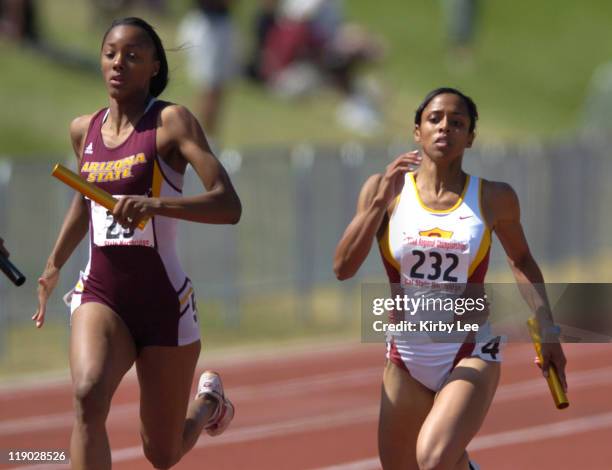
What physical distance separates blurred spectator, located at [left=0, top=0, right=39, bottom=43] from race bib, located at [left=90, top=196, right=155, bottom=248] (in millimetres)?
14617

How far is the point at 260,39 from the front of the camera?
75.5 feet

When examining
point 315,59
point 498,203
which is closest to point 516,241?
point 498,203

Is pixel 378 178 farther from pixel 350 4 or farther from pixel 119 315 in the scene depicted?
pixel 350 4

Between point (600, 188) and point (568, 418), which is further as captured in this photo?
point (600, 188)

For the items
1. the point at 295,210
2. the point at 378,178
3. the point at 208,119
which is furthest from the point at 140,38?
the point at 208,119

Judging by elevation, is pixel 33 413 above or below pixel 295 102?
below

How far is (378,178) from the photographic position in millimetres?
6246

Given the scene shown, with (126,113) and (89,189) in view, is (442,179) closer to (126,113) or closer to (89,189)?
(126,113)

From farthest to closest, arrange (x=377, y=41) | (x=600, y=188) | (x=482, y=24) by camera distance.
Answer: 1. (x=482, y=24)
2. (x=377, y=41)
3. (x=600, y=188)

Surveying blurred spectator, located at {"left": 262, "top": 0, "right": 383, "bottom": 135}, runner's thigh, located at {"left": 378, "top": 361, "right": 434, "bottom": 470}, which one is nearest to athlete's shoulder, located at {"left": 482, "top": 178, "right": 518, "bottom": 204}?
runner's thigh, located at {"left": 378, "top": 361, "right": 434, "bottom": 470}

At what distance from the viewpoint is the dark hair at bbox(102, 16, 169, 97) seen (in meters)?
6.30

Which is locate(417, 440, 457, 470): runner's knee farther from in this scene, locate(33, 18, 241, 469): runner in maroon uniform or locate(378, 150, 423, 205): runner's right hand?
locate(33, 18, 241, 469): runner in maroon uniform

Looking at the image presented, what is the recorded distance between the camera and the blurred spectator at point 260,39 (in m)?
22.9

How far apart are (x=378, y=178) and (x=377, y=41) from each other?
22015mm
